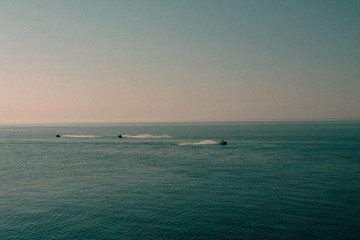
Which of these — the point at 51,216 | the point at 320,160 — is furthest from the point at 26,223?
the point at 320,160

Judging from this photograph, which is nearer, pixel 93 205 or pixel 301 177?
pixel 93 205

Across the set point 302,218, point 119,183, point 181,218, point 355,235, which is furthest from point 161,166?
point 355,235

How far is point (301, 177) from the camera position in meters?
77.7

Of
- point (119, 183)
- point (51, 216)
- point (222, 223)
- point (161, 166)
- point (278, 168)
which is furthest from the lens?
point (161, 166)

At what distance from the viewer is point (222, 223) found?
44.9 meters

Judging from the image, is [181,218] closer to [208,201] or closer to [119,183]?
[208,201]

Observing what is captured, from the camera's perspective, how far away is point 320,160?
107125mm

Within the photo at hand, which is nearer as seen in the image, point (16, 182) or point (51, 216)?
point (51, 216)

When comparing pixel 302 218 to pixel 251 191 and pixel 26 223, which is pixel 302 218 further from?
pixel 26 223

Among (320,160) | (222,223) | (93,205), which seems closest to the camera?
(222,223)

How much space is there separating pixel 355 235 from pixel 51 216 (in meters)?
50.2

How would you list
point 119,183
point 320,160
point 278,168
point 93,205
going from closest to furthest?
point 93,205
point 119,183
point 278,168
point 320,160

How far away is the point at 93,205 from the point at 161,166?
4506 cm

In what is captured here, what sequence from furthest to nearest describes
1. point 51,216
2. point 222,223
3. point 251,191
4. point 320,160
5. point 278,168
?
1. point 320,160
2. point 278,168
3. point 251,191
4. point 51,216
5. point 222,223
